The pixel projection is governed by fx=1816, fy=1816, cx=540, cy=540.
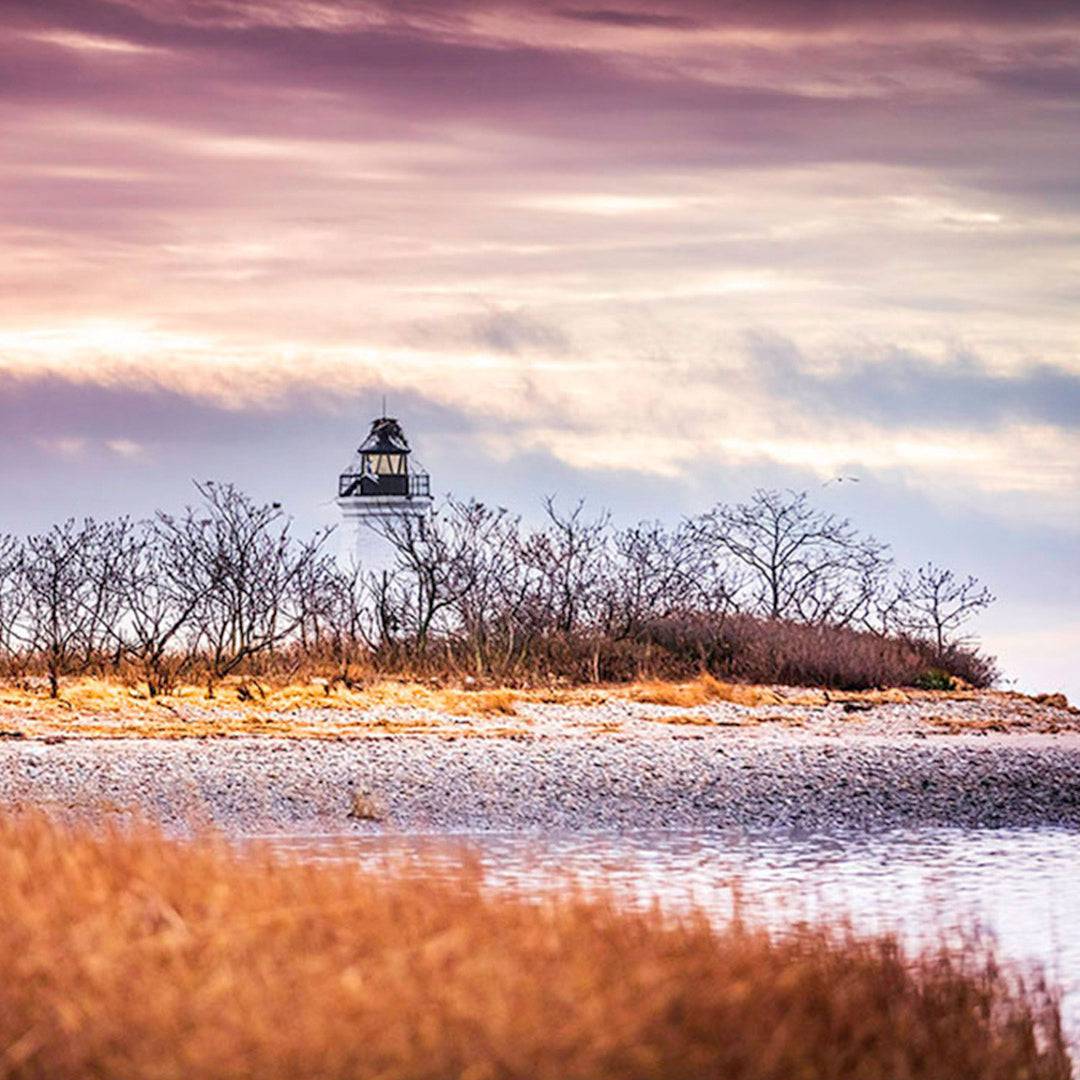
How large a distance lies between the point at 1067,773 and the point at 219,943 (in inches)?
431

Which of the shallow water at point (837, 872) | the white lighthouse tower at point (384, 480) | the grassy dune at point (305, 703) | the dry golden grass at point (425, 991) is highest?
the white lighthouse tower at point (384, 480)

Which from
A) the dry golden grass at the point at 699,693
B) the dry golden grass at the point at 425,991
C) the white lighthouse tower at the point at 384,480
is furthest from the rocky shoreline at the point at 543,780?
the white lighthouse tower at the point at 384,480

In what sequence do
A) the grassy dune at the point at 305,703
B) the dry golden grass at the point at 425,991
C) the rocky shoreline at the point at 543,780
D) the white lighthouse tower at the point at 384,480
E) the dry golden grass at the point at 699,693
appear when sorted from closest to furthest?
the dry golden grass at the point at 425,991 → the rocky shoreline at the point at 543,780 → the grassy dune at the point at 305,703 → the dry golden grass at the point at 699,693 → the white lighthouse tower at the point at 384,480

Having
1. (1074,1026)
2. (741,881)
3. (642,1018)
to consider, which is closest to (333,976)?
(642,1018)

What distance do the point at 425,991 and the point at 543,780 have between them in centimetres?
864

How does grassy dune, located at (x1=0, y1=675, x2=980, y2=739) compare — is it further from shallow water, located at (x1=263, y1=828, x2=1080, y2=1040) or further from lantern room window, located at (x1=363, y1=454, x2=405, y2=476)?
lantern room window, located at (x1=363, y1=454, x2=405, y2=476)

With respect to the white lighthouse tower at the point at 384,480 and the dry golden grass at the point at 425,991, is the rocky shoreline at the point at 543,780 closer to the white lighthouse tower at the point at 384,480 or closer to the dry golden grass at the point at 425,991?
the dry golden grass at the point at 425,991

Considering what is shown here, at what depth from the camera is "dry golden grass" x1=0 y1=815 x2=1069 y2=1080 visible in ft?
14.9

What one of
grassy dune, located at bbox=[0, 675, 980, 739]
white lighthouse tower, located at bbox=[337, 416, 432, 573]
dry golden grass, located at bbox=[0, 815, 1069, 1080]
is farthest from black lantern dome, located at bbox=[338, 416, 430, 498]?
dry golden grass, located at bbox=[0, 815, 1069, 1080]

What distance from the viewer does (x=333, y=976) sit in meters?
4.96

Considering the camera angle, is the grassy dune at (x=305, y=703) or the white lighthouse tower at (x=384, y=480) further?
the white lighthouse tower at (x=384, y=480)

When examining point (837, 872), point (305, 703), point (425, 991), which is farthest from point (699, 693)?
point (425, 991)

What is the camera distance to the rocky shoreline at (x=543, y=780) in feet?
40.6

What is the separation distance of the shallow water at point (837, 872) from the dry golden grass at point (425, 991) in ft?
4.79
